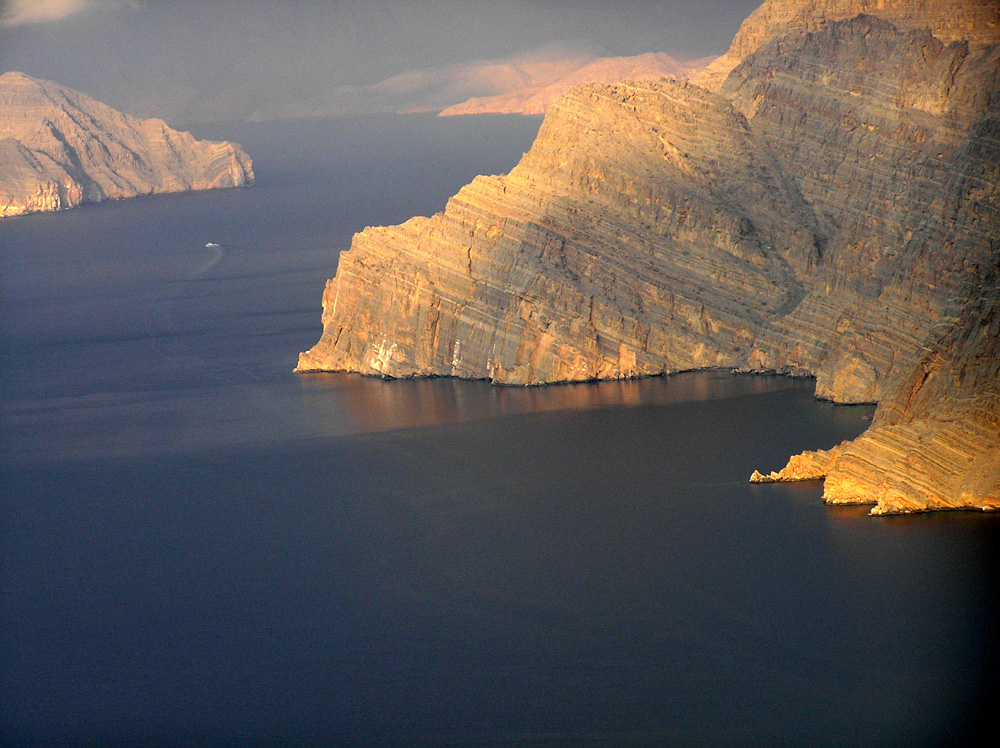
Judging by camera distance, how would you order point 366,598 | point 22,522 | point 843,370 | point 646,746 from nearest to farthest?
point 646,746
point 366,598
point 22,522
point 843,370

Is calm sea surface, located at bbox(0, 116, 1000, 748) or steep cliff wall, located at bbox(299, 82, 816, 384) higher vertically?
steep cliff wall, located at bbox(299, 82, 816, 384)

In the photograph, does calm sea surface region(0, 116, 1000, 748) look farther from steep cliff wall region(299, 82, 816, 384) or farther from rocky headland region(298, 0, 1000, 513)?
rocky headland region(298, 0, 1000, 513)

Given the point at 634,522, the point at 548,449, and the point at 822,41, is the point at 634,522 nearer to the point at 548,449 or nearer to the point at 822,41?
the point at 548,449

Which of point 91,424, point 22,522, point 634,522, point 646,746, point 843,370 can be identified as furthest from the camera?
point 91,424

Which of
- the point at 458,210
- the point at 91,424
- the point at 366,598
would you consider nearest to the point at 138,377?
the point at 91,424

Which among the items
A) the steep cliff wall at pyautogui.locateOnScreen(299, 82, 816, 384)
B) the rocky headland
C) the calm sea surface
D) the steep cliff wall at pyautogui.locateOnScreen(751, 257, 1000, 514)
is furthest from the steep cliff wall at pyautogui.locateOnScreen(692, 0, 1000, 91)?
the steep cliff wall at pyautogui.locateOnScreen(751, 257, 1000, 514)

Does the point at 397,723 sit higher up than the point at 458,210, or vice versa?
the point at 458,210
